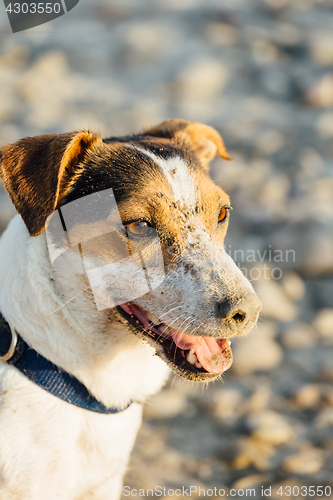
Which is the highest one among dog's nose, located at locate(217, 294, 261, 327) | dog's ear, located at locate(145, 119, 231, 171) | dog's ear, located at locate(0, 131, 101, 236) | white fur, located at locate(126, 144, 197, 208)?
dog's ear, located at locate(0, 131, 101, 236)

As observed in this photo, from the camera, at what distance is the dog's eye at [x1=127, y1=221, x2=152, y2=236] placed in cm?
180

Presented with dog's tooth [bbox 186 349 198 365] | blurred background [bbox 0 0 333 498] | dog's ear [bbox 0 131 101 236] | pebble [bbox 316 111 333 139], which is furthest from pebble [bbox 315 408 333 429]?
pebble [bbox 316 111 333 139]

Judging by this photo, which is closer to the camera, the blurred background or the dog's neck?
the dog's neck

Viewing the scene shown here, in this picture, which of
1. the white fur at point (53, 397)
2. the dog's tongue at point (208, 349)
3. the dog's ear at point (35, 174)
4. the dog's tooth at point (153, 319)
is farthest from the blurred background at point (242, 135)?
the dog's ear at point (35, 174)

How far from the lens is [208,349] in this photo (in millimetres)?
1902

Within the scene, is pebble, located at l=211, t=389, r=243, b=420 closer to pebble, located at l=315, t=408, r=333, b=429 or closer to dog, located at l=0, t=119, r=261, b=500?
pebble, located at l=315, t=408, r=333, b=429

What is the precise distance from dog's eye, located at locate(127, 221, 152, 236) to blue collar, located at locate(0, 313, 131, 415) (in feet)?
2.12

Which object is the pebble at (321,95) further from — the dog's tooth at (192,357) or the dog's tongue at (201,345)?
the dog's tooth at (192,357)

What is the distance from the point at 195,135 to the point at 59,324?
53.1 inches

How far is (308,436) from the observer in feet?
9.46

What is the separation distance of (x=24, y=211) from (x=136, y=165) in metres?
0.53

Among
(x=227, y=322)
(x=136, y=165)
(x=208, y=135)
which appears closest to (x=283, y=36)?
(x=208, y=135)

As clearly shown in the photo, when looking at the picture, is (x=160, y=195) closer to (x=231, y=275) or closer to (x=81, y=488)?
(x=231, y=275)

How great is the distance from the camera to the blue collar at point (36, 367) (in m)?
1.77
